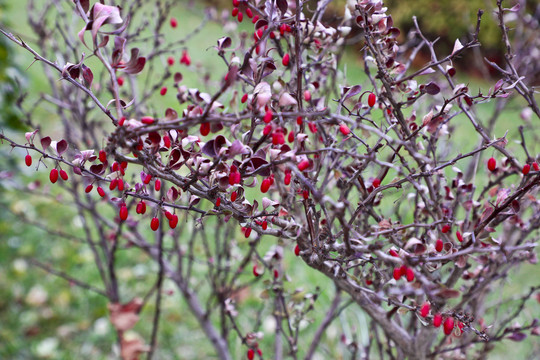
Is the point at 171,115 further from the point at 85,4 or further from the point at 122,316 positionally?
the point at 122,316

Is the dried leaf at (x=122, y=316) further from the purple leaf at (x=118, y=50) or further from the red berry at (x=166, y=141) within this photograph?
the purple leaf at (x=118, y=50)

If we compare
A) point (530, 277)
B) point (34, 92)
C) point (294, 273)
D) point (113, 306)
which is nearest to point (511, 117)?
point (530, 277)

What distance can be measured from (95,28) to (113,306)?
68.0 inches

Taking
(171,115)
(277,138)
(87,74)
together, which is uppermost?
(87,74)

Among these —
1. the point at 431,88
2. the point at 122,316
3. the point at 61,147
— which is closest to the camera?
the point at 61,147

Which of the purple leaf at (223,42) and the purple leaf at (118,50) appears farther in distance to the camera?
the purple leaf at (223,42)

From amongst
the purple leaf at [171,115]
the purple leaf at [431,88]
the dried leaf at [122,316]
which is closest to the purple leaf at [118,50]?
the purple leaf at [171,115]

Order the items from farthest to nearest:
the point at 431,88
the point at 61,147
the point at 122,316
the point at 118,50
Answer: the point at 122,316 < the point at 431,88 < the point at 61,147 < the point at 118,50

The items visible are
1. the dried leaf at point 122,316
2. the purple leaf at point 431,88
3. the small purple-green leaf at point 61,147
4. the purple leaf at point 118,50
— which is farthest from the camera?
the dried leaf at point 122,316

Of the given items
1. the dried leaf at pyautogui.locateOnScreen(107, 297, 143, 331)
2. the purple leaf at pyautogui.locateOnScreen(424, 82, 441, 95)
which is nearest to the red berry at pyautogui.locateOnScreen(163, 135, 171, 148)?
the purple leaf at pyautogui.locateOnScreen(424, 82, 441, 95)

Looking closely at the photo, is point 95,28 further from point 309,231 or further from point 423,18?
point 423,18

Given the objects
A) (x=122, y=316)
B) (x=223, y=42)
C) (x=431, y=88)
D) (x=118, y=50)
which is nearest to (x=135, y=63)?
(x=118, y=50)

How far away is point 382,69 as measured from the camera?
121 centimetres

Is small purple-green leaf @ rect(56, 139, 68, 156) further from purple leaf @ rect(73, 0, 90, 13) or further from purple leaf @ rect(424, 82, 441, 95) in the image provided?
purple leaf @ rect(424, 82, 441, 95)
